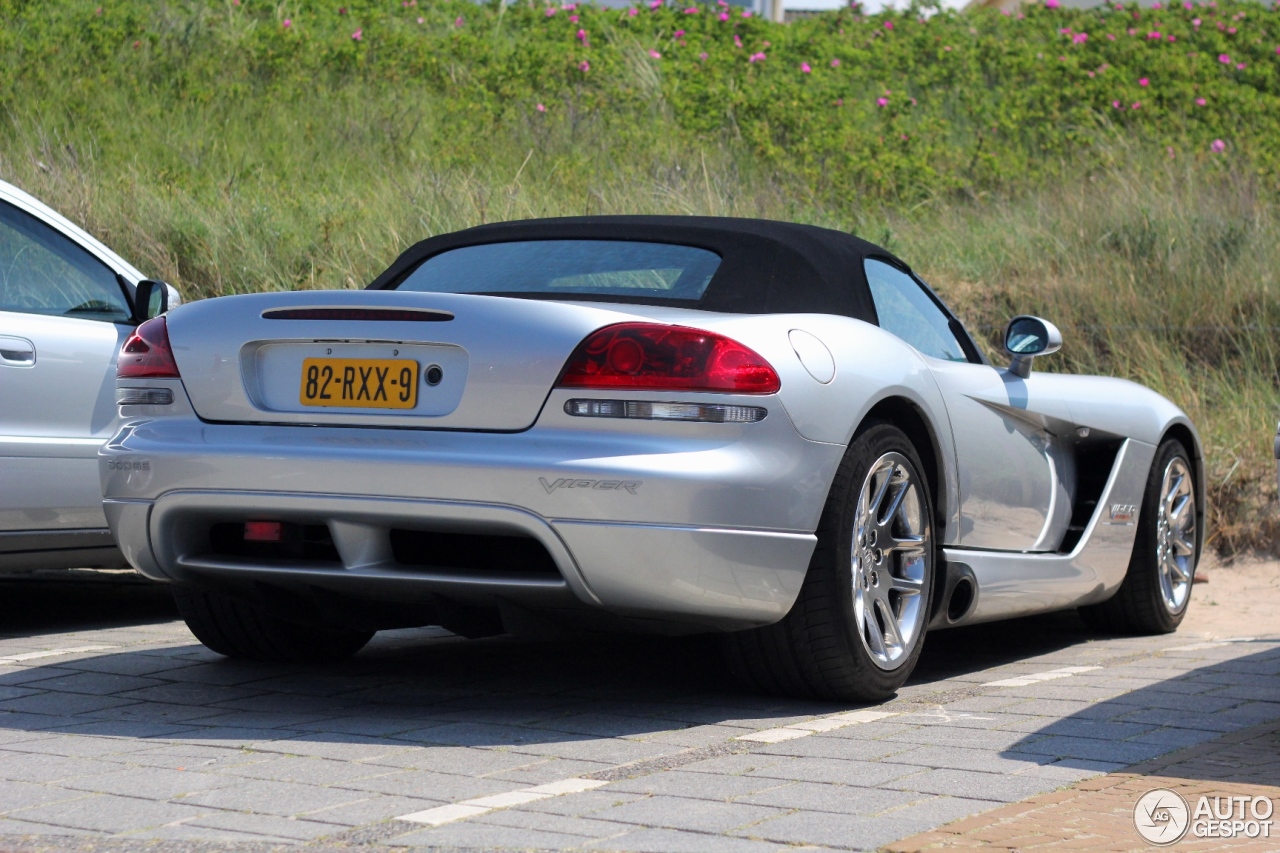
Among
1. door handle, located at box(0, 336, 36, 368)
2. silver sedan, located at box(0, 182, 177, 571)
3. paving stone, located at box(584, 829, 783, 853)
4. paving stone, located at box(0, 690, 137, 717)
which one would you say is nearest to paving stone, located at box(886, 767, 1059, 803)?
paving stone, located at box(584, 829, 783, 853)

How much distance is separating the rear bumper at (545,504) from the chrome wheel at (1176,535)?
2598mm

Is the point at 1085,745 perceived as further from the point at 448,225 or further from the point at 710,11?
the point at 710,11

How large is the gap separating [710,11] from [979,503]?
1553cm

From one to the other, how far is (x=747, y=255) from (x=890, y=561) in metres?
0.97

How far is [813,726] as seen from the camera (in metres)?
4.22

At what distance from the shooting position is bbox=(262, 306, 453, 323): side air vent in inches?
161

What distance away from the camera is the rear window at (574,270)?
15.2 feet

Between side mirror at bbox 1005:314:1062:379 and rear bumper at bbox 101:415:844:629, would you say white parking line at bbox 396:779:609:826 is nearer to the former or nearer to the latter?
rear bumper at bbox 101:415:844:629

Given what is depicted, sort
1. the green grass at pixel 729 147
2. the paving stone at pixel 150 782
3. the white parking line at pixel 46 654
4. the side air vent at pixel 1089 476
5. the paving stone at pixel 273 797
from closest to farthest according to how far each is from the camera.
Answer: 1. the paving stone at pixel 273 797
2. the paving stone at pixel 150 782
3. the white parking line at pixel 46 654
4. the side air vent at pixel 1089 476
5. the green grass at pixel 729 147

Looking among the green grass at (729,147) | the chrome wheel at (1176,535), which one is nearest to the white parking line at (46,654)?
the chrome wheel at (1176,535)

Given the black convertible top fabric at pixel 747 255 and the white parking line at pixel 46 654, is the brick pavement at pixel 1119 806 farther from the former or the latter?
the white parking line at pixel 46 654

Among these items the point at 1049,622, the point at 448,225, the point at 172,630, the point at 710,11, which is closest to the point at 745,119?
the point at 710,11

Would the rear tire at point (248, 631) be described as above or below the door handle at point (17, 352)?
below

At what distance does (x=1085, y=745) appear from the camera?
4.01 meters
